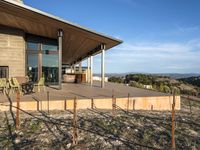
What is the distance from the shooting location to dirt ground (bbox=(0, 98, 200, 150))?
478cm

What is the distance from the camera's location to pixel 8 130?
5.39 metres

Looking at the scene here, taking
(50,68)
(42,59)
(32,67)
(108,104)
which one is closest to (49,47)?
(42,59)

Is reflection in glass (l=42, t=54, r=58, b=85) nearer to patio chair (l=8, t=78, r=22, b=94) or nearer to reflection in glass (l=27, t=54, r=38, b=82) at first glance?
reflection in glass (l=27, t=54, r=38, b=82)

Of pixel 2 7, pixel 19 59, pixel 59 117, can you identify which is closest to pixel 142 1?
pixel 19 59

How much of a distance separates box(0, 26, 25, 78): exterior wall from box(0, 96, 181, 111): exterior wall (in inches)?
230

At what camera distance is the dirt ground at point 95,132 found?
15.7 ft

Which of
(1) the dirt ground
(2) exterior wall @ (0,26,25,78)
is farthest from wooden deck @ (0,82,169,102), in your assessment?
(2) exterior wall @ (0,26,25,78)

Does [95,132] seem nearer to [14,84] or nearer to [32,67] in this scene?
[14,84]

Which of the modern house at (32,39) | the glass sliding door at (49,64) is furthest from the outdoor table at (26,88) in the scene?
the glass sliding door at (49,64)

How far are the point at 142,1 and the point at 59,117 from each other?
41.5ft

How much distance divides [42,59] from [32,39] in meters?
1.36

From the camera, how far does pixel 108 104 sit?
8.41 m

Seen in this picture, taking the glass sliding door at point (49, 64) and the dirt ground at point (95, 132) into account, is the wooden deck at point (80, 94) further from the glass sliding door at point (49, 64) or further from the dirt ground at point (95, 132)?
the glass sliding door at point (49, 64)

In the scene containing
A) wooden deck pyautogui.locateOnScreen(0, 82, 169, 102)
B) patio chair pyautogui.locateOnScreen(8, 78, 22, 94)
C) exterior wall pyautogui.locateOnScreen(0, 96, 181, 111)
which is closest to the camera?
exterior wall pyautogui.locateOnScreen(0, 96, 181, 111)
